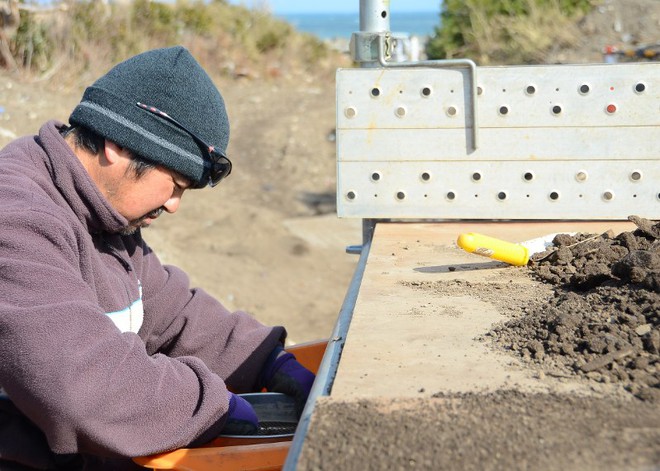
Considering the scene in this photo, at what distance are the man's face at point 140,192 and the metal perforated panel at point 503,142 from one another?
99 cm

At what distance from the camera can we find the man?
1846 mm

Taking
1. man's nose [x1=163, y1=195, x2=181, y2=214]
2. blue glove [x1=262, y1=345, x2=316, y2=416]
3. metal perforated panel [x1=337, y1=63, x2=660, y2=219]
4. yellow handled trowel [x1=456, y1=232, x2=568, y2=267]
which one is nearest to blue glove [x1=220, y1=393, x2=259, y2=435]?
blue glove [x1=262, y1=345, x2=316, y2=416]

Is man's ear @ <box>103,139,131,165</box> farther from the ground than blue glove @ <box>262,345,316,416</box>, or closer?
farther from the ground

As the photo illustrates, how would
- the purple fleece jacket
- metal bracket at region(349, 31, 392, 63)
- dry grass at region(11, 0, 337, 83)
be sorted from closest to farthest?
1. the purple fleece jacket
2. metal bracket at region(349, 31, 392, 63)
3. dry grass at region(11, 0, 337, 83)

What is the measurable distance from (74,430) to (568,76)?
2.10 m

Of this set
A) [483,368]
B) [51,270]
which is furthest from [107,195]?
[483,368]

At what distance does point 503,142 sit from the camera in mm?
3104

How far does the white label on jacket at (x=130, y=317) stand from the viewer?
234 cm

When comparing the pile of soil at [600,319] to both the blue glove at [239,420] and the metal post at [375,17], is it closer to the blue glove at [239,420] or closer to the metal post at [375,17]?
the blue glove at [239,420]

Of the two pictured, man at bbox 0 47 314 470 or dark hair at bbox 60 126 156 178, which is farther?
dark hair at bbox 60 126 156 178

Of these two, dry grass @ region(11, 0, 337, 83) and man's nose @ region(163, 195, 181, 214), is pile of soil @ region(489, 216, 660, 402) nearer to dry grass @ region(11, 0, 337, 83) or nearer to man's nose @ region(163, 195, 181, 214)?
man's nose @ region(163, 195, 181, 214)

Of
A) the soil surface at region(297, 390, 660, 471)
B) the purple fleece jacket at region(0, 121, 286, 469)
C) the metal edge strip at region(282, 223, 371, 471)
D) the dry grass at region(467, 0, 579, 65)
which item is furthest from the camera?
the dry grass at region(467, 0, 579, 65)

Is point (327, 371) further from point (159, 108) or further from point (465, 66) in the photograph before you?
point (465, 66)

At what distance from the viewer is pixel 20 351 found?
181 cm
